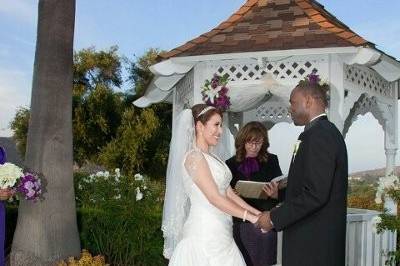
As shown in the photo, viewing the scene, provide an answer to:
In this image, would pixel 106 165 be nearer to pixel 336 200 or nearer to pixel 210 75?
pixel 210 75

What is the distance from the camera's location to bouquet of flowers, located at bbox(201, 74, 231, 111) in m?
8.68

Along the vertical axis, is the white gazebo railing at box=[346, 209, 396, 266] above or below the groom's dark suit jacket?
below

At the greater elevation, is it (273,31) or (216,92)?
(273,31)

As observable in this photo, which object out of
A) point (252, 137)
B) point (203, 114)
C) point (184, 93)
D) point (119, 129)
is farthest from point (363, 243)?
point (119, 129)

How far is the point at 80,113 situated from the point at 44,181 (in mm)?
20144

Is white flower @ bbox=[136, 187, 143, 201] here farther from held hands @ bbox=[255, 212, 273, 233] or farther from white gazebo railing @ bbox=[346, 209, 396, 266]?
held hands @ bbox=[255, 212, 273, 233]

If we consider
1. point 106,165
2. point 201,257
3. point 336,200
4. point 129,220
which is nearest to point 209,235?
point 201,257

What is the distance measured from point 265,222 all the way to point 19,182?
307 centimetres

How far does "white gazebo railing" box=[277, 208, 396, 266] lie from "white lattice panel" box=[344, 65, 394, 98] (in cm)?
188

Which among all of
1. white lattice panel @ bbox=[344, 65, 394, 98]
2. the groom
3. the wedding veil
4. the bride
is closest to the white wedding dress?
the bride

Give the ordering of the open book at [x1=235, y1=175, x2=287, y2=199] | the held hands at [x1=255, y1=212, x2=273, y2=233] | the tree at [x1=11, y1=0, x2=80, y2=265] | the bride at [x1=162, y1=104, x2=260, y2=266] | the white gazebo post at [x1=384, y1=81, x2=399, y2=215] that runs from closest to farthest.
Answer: the held hands at [x1=255, y1=212, x2=273, y2=233] < the bride at [x1=162, y1=104, x2=260, y2=266] < the open book at [x1=235, y1=175, x2=287, y2=199] < the tree at [x1=11, y1=0, x2=80, y2=265] < the white gazebo post at [x1=384, y1=81, x2=399, y2=215]

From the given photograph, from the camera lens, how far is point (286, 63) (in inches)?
342

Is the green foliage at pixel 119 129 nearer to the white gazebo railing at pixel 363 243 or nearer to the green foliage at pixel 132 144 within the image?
the green foliage at pixel 132 144

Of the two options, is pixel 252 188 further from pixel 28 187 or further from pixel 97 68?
pixel 97 68
